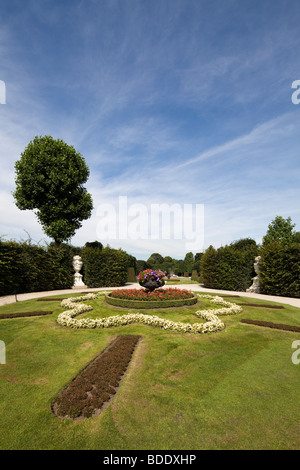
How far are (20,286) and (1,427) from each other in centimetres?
1783

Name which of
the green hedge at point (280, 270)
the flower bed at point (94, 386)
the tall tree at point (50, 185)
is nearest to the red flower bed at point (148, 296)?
the flower bed at point (94, 386)

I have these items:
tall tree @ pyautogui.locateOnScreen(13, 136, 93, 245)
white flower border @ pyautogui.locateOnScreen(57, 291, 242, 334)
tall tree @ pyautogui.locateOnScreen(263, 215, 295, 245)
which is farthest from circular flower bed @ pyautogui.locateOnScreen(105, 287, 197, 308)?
tall tree @ pyautogui.locateOnScreen(263, 215, 295, 245)

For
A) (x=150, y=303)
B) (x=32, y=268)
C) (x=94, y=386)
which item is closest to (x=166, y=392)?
(x=94, y=386)

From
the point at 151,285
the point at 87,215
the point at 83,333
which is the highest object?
the point at 87,215

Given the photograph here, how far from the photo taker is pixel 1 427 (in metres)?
3.59

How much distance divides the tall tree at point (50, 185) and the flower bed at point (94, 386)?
20390 millimetres

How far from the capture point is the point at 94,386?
4766mm

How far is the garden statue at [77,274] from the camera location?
2394 centimetres

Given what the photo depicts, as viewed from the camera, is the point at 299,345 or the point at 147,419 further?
the point at 299,345

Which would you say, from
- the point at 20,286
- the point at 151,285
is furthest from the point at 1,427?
the point at 20,286

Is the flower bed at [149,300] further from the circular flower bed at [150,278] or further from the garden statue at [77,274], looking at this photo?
the garden statue at [77,274]

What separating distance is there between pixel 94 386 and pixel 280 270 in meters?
18.0

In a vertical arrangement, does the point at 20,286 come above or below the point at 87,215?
below
